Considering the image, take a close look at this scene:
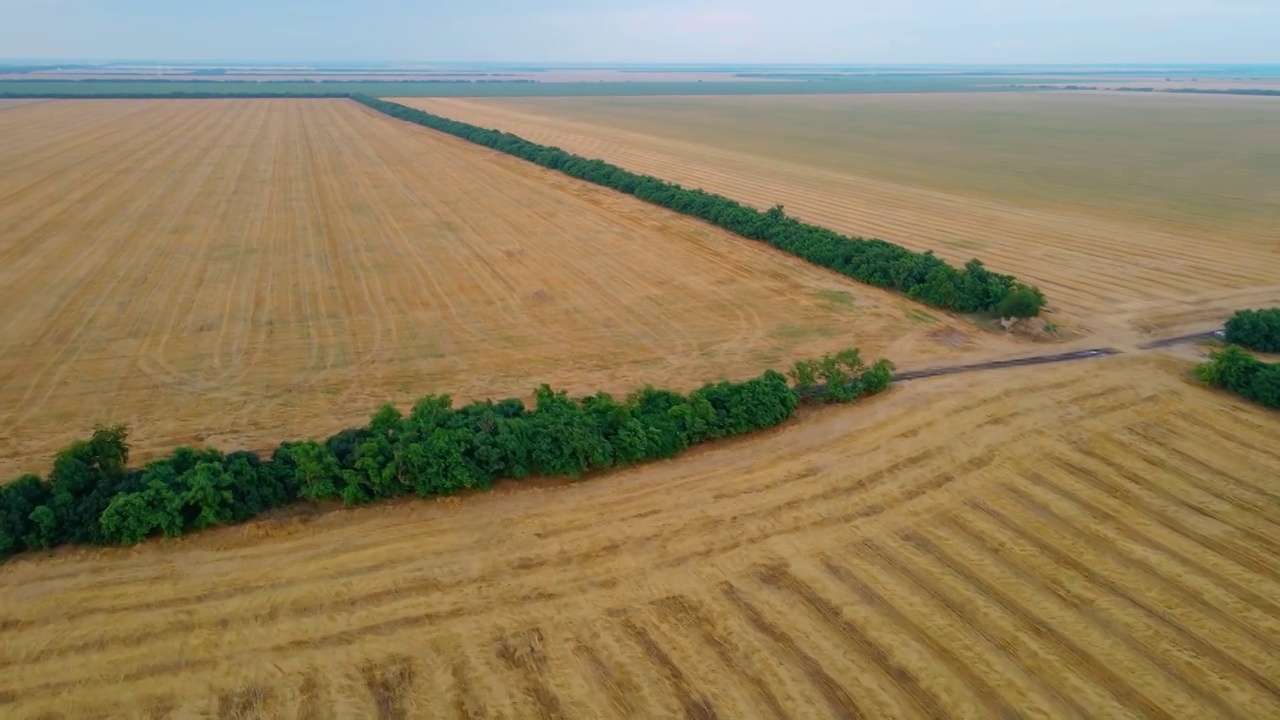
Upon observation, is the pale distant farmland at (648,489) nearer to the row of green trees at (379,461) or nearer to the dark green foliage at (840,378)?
the row of green trees at (379,461)

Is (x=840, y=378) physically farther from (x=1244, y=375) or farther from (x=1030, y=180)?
(x=1030, y=180)

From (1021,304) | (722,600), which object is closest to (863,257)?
(1021,304)

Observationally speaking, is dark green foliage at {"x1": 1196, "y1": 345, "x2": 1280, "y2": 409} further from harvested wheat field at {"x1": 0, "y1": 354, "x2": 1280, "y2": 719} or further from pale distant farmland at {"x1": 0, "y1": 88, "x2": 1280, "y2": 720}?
harvested wheat field at {"x1": 0, "y1": 354, "x2": 1280, "y2": 719}

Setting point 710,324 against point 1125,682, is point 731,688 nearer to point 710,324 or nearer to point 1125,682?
point 1125,682

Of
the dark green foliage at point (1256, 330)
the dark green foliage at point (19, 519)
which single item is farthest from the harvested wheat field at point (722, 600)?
the dark green foliage at point (1256, 330)

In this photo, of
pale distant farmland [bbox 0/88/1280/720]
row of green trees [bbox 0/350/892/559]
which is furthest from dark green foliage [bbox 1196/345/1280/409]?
row of green trees [bbox 0/350/892/559]
